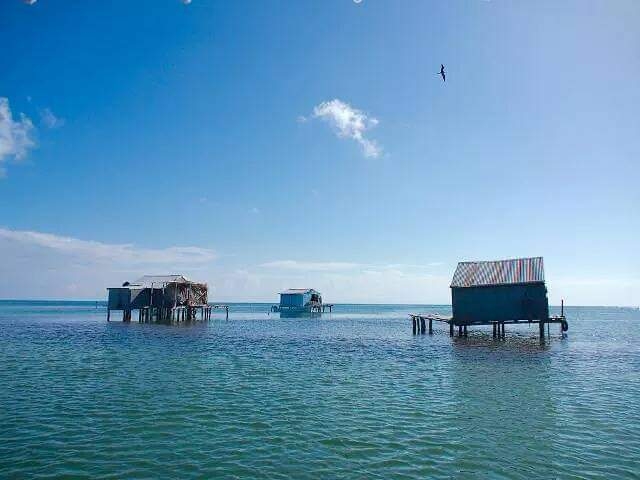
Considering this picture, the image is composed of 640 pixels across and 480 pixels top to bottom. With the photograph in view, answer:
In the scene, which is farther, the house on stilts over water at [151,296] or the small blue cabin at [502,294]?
the house on stilts over water at [151,296]

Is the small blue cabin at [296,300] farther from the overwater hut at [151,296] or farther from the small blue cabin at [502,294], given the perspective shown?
the small blue cabin at [502,294]

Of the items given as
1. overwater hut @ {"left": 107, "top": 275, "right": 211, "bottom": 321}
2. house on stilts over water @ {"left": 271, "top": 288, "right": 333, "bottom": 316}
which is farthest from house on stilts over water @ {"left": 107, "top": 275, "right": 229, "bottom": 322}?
house on stilts over water @ {"left": 271, "top": 288, "right": 333, "bottom": 316}

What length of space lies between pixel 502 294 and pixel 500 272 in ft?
8.46

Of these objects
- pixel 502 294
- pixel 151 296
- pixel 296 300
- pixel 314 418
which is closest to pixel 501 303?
pixel 502 294

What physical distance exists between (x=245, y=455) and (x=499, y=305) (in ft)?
116

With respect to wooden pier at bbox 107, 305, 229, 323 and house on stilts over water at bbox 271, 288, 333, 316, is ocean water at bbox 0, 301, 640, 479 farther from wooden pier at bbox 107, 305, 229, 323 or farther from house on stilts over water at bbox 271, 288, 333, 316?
house on stilts over water at bbox 271, 288, 333, 316

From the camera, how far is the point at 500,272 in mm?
42906

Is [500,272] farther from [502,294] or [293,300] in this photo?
[293,300]

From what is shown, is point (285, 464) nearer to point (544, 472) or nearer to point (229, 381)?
point (544, 472)

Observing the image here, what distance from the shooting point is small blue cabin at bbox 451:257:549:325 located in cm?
4078

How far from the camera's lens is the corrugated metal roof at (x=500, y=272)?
135ft

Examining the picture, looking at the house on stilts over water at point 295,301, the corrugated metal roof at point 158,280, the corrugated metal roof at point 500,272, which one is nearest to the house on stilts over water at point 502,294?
the corrugated metal roof at point 500,272

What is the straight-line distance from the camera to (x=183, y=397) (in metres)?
18.3

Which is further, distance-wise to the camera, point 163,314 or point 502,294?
point 163,314
